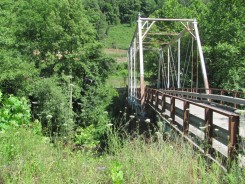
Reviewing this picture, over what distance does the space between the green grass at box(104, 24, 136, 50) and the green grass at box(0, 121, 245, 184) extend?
263ft

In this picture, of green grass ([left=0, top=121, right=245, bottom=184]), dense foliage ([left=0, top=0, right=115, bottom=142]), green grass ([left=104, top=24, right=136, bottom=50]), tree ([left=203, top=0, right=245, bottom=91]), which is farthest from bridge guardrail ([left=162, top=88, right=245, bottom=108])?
green grass ([left=104, top=24, right=136, bottom=50])

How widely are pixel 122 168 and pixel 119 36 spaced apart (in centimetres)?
9868

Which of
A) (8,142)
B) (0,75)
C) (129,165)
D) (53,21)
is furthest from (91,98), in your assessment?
(129,165)

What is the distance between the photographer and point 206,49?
2869 centimetres

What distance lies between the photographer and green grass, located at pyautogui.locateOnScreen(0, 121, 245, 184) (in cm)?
384

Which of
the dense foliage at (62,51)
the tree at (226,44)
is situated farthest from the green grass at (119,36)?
the tree at (226,44)

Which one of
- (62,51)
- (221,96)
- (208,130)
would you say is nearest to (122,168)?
(208,130)

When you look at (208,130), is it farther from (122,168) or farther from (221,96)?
(221,96)

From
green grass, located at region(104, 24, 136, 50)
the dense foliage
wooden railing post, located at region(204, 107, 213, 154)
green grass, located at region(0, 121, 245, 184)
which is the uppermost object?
green grass, located at region(104, 24, 136, 50)

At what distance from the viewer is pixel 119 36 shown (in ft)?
333

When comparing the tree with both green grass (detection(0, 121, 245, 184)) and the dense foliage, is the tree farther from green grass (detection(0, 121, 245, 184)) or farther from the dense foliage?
green grass (detection(0, 121, 245, 184))

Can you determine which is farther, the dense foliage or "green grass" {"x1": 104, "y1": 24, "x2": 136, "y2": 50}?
"green grass" {"x1": 104, "y1": 24, "x2": 136, "y2": 50}

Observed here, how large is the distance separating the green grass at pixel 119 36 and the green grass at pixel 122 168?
3160 inches

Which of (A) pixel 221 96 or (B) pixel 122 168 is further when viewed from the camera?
(A) pixel 221 96
